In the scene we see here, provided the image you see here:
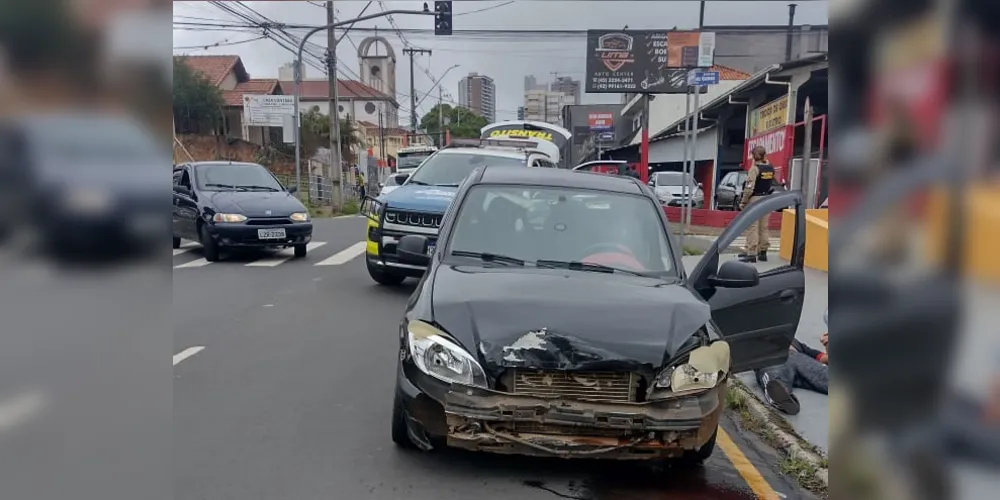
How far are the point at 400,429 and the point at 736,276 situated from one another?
216 centimetres

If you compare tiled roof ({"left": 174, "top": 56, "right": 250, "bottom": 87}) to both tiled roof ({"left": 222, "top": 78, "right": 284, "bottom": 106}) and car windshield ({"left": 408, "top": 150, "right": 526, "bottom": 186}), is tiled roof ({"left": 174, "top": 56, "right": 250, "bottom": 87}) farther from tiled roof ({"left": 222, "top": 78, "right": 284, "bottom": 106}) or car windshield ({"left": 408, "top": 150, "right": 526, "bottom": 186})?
car windshield ({"left": 408, "top": 150, "right": 526, "bottom": 186})

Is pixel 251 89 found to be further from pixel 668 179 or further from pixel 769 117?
pixel 769 117

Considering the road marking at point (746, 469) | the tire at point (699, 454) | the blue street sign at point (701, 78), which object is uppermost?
Answer: the blue street sign at point (701, 78)

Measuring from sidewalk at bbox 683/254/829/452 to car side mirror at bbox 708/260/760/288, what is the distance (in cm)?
39

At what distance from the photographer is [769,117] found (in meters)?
19.5

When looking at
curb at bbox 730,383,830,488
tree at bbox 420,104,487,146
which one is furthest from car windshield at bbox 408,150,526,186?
tree at bbox 420,104,487,146

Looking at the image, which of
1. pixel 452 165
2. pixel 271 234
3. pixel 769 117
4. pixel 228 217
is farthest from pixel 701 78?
pixel 769 117

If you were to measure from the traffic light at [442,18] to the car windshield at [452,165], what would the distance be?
34.6 ft

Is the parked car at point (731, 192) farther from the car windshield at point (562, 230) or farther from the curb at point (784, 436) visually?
the car windshield at point (562, 230)

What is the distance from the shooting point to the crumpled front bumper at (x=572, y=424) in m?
3.19

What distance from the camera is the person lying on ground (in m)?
4.81

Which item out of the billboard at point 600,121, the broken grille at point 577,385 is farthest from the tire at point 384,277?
the billboard at point 600,121

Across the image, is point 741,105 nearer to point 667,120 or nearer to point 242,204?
point 667,120

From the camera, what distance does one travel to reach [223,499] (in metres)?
3.26
